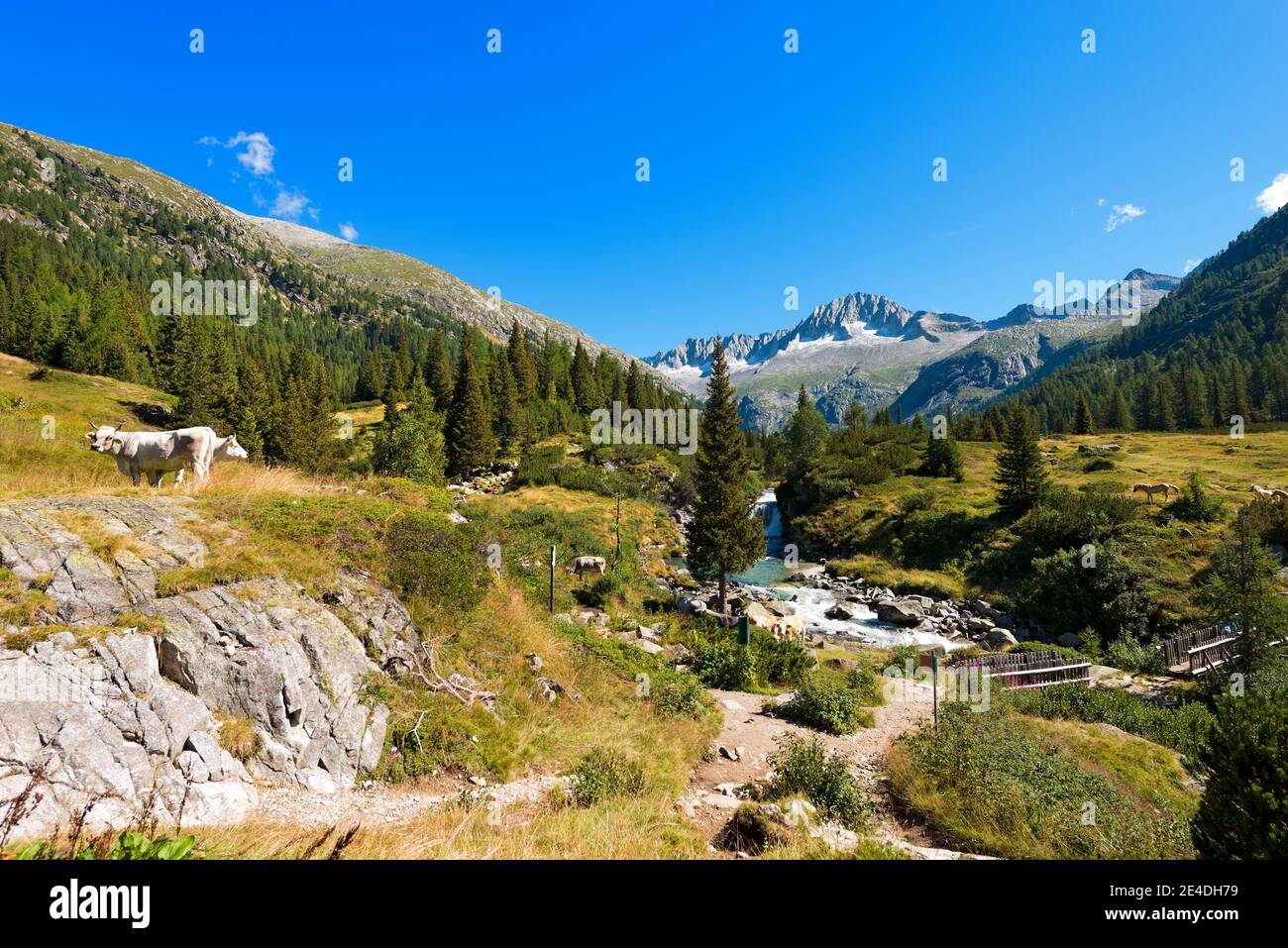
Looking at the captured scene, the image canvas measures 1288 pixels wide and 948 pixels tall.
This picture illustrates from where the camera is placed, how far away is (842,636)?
29438mm

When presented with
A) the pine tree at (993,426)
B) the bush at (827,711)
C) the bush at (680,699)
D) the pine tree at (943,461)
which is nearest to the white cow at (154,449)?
the bush at (680,699)

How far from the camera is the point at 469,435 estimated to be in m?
57.2

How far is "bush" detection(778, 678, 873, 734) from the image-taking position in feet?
47.6

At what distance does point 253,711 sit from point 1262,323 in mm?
239901

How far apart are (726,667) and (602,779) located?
430 inches

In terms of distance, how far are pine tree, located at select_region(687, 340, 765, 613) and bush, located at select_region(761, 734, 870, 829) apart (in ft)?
57.5

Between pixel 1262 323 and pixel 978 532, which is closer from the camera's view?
pixel 978 532

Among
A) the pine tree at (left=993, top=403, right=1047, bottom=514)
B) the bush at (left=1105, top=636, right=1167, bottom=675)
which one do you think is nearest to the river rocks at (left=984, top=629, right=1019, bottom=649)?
the bush at (left=1105, top=636, right=1167, bottom=675)

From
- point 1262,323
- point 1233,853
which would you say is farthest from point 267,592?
point 1262,323

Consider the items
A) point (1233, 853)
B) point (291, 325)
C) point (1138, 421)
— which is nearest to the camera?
point (1233, 853)

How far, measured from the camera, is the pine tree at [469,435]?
56.8 metres

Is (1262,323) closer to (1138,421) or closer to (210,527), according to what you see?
(1138,421)

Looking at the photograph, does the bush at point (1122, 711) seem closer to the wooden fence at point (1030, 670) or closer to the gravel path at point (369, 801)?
the wooden fence at point (1030, 670)

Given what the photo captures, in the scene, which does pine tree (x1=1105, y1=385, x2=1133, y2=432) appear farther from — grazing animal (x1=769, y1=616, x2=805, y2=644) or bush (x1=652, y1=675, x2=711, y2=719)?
bush (x1=652, y1=675, x2=711, y2=719)
